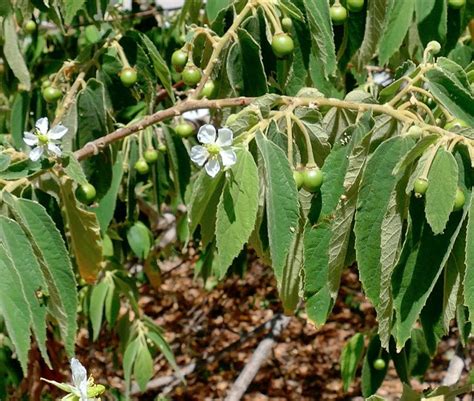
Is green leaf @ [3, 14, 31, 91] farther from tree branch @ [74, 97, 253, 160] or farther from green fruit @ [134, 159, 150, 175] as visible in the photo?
tree branch @ [74, 97, 253, 160]

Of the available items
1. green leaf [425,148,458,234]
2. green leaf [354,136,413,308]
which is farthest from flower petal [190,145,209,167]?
green leaf [425,148,458,234]

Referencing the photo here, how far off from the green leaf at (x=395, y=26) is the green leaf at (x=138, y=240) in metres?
1.56

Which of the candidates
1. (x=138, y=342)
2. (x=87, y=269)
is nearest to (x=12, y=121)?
(x=87, y=269)

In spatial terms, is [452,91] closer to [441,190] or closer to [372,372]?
[441,190]

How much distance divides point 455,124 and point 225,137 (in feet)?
1.24

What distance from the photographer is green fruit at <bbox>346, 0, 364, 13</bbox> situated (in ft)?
6.38

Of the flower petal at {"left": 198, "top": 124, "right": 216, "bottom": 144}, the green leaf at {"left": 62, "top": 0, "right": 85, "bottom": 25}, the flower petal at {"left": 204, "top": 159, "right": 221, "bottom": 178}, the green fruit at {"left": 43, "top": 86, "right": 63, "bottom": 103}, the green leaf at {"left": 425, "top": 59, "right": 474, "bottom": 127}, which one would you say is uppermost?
the green leaf at {"left": 62, "top": 0, "right": 85, "bottom": 25}

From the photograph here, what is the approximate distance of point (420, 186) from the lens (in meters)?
1.20

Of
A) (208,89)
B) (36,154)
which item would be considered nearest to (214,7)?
(208,89)

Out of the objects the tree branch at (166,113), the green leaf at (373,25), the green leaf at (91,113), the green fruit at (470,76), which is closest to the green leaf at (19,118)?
the green leaf at (91,113)

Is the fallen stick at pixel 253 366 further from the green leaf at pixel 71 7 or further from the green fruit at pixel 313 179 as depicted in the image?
the green fruit at pixel 313 179

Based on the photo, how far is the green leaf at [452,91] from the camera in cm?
140

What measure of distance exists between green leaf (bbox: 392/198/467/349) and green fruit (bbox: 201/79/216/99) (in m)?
0.79

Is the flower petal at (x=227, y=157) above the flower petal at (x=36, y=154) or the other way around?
above
